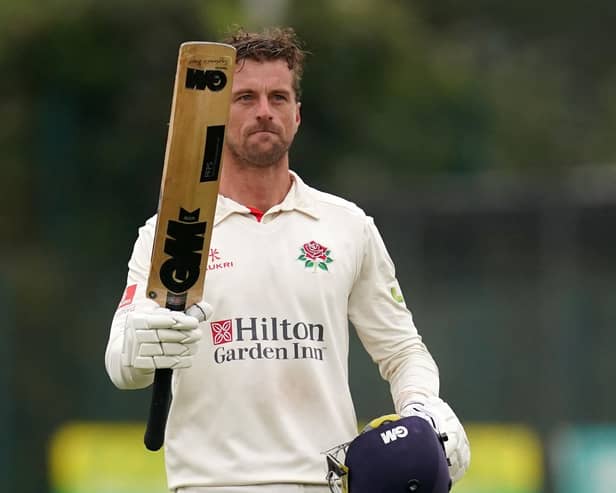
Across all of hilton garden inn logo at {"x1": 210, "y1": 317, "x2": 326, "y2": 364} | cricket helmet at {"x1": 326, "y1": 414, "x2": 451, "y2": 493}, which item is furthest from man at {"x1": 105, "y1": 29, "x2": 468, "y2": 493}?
cricket helmet at {"x1": 326, "y1": 414, "x2": 451, "y2": 493}

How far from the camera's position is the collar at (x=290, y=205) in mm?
4449

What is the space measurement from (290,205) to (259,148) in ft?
0.62

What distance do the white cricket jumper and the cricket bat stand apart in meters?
0.13

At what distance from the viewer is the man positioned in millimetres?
4297

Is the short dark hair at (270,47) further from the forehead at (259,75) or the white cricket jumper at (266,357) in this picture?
the white cricket jumper at (266,357)

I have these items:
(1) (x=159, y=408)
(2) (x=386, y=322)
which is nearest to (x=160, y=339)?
(1) (x=159, y=408)

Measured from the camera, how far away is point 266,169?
4.50 meters

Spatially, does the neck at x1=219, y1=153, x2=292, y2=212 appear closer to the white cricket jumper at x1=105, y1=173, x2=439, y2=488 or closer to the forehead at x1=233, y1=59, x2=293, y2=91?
the white cricket jumper at x1=105, y1=173, x2=439, y2=488

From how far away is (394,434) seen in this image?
415cm

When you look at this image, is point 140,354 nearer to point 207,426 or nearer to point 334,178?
point 207,426

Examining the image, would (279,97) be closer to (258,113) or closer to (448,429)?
(258,113)

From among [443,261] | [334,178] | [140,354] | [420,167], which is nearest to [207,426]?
[140,354]

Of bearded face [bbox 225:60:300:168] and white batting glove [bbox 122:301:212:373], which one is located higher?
bearded face [bbox 225:60:300:168]

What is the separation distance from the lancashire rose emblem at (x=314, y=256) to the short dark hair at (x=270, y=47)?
429mm
